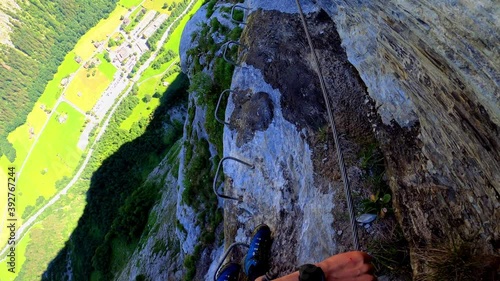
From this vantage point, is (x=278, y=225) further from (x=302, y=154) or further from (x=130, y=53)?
(x=130, y=53)

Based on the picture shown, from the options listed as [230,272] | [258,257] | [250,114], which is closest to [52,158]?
[250,114]

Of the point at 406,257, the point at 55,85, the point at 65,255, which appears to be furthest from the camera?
the point at 55,85

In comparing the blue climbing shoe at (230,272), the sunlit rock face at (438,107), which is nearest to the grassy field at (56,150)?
the blue climbing shoe at (230,272)

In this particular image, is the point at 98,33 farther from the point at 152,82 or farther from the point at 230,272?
the point at 230,272

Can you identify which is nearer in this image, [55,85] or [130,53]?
[130,53]

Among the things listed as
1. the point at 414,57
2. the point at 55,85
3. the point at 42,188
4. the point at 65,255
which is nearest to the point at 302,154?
the point at 414,57
